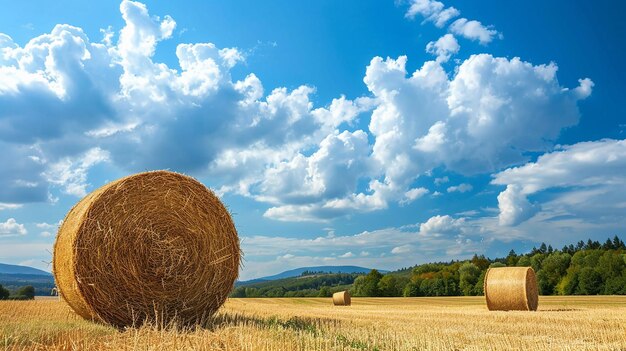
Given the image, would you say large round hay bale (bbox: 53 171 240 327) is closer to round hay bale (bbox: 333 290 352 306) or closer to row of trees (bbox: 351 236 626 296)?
round hay bale (bbox: 333 290 352 306)

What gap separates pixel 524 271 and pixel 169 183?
1383 cm

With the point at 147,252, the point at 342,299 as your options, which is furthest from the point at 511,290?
the point at 147,252

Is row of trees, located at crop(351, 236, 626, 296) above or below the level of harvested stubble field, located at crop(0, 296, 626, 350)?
above

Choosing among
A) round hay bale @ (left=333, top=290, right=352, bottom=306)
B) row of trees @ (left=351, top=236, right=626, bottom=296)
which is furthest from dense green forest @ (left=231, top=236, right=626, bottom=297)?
round hay bale @ (left=333, top=290, right=352, bottom=306)

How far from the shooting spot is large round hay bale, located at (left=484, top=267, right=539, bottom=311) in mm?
19062

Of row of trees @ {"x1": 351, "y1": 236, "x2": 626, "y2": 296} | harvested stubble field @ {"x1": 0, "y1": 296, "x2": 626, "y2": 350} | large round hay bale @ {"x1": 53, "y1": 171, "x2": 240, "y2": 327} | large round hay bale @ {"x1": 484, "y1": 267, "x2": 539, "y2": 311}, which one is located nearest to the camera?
harvested stubble field @ {"x1": 0, "y1": 296, "x2": 626, "y2": 350}

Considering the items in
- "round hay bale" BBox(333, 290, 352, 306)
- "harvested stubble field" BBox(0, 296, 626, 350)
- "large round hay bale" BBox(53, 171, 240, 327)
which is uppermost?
"large round hay bale" BBox(53, 171, 240, 327)

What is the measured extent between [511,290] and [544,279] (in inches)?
1404

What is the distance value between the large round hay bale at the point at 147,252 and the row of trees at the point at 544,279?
4304cm

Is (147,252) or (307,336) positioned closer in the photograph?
(307,336)

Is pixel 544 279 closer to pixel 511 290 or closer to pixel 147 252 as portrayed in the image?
pixel 511 290

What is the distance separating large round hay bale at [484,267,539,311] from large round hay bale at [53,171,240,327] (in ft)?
38.5

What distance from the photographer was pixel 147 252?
989cm

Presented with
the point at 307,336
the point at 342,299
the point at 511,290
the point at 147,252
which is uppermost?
the point at 147,252
